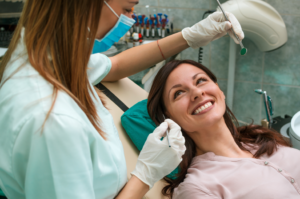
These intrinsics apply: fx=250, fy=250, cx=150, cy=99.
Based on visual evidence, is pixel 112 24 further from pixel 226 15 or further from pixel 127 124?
pixel 226 15

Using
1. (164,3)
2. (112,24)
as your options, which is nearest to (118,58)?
(112,24)

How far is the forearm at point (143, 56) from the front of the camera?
62.3 inches

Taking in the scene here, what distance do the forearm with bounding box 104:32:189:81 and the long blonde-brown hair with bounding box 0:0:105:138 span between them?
2.97 feet

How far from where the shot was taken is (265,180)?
3.64ft

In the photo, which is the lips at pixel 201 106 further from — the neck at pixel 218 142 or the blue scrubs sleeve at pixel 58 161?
the blue scrubs sleeve at pixel 58 161

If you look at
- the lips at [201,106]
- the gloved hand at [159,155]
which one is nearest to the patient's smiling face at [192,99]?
the lips at [201,106]

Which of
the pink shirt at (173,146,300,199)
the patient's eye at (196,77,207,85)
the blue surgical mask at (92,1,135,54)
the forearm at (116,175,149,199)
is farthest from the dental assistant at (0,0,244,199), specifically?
the patient's eye at (196,77,207,85)

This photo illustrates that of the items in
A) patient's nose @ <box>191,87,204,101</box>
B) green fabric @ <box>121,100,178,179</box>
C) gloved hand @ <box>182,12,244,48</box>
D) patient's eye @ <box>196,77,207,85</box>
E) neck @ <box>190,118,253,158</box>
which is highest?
gloved hand @ <box>182,12,244,48</box>

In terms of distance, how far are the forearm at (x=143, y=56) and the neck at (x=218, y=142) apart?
564 mm

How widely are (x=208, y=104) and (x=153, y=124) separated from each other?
0.32 metres

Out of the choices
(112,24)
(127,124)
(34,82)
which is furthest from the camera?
(127,124)

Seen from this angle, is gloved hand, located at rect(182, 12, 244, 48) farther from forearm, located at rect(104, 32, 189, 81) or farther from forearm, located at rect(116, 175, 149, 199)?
forearm, located at rect(116, 175, 149, 199)

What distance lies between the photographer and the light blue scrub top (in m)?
0.56

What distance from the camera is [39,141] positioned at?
56cm
